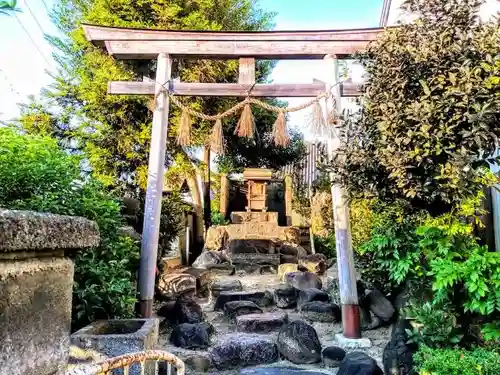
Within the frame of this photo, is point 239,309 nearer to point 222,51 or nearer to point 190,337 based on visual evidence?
point 190,337

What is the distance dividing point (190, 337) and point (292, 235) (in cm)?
815

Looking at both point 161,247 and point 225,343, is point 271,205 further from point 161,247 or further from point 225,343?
point 225,343

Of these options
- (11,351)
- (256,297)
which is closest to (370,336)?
(256,297)

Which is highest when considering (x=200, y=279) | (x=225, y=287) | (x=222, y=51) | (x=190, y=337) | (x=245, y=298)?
(x=222, y=51)

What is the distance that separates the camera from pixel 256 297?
7.48 meters

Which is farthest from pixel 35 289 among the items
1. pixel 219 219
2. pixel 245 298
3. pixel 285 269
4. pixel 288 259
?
pixel 219 219

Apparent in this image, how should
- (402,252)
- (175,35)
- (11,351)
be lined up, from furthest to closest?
(175,35)
(402,252)
(11,351)

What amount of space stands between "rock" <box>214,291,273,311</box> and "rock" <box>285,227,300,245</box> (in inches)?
213

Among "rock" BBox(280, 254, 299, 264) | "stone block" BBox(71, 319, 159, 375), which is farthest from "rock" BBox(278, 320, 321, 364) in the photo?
"rock" BBox(280, 254, 299, 264)

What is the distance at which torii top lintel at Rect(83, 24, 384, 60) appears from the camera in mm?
5703

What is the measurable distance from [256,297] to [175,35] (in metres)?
4.71

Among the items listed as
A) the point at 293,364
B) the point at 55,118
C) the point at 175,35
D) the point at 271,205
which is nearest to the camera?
the point at 293,364

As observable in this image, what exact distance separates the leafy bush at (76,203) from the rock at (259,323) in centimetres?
188

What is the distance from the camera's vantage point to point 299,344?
16.4 feet
